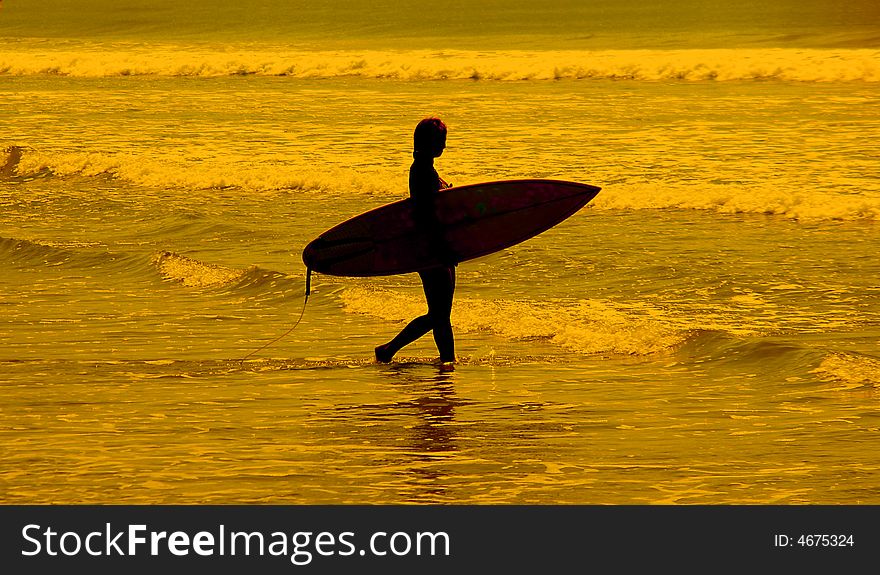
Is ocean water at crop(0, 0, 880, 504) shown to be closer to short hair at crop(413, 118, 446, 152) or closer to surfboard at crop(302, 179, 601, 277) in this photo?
surfboard at crop(302, 179, 601, 277)

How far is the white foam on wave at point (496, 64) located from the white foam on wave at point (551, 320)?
34.7m

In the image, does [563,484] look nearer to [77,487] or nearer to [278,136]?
[77,487]

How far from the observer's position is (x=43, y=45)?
83125 mm

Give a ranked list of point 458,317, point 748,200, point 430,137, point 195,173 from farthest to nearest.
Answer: point 195,173
point 748,200
point 458,317
point 430,137

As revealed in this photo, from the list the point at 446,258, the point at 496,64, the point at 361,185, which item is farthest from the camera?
the point at 496,64

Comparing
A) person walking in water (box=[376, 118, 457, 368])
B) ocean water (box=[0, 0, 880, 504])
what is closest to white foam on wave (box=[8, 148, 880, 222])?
ocean water (box=[0, 0, 880, 504])

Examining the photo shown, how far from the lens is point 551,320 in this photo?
1252cm

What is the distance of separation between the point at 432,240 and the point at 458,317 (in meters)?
2.79

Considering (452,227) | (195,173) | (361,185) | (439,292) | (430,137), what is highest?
(195,173)

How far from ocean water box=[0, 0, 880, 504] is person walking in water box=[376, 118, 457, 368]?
0.29 metres

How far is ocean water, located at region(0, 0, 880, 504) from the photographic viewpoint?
310 inches

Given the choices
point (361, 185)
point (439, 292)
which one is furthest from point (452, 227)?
point (361, 185)

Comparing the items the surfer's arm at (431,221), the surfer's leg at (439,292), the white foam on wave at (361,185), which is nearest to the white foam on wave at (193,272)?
the surfer's leg at (439,292)

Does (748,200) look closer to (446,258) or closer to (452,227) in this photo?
(452,227)
